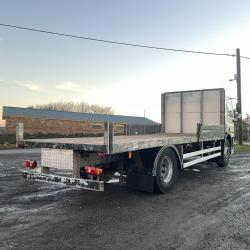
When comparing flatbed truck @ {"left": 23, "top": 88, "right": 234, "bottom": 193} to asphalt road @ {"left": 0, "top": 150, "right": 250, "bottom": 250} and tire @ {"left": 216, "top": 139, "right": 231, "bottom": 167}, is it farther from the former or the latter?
tire @ {"left": 216, "top": 139, "right": 231, "bottom": 167}

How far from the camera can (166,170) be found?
25.5 ft

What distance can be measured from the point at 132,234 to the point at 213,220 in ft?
5.35

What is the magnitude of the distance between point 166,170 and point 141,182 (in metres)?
0.90

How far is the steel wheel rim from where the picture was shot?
7.64m

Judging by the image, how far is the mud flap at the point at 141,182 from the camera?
23.2ft

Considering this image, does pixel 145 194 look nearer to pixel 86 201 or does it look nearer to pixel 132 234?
pixel 86 201

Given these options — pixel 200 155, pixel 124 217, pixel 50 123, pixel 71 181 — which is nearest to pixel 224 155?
pixel 200 155

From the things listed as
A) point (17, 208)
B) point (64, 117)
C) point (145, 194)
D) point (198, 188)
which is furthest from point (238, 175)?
point (64, 117)

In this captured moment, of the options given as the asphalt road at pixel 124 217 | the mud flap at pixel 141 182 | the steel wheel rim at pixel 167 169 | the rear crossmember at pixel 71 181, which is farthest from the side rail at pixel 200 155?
the rear crossmember at pixel 71 181

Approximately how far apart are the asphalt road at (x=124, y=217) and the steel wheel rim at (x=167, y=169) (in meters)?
0.39

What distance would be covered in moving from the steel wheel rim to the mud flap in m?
0.65

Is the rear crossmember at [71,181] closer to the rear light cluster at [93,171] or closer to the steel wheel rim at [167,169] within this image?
the rear light cluster at [93,171]

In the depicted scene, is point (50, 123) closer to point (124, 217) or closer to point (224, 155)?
point (224, 155)

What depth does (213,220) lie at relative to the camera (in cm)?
551
